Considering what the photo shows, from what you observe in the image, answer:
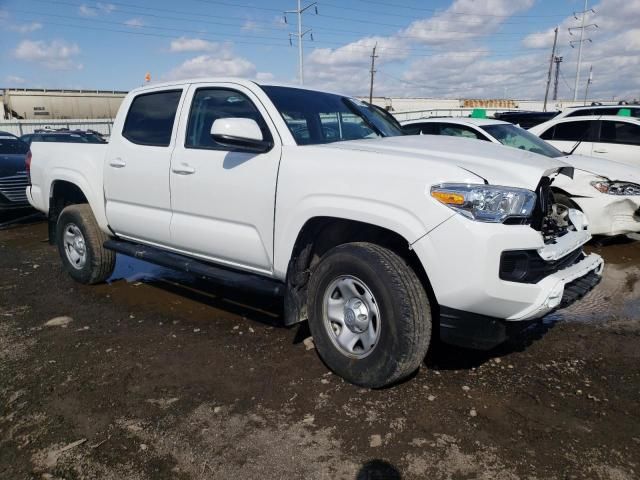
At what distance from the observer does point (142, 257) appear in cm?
434

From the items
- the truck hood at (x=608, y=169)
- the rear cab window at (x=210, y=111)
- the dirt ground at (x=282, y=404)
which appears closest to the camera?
the dirt ground at (x=282, y=404)

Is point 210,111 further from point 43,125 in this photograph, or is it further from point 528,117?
point 43,125

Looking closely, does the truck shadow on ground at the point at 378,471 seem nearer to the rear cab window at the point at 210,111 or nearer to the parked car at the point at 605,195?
the rear cab window at the point at 210,111

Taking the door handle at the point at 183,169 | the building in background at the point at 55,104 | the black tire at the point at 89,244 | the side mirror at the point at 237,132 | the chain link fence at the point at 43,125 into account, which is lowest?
the black tire at the point at 89,244

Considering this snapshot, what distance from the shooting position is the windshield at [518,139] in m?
7.18

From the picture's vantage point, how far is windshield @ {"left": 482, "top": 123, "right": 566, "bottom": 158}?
7184 mm

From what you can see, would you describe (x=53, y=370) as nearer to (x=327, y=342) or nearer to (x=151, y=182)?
(x=151, y=182)

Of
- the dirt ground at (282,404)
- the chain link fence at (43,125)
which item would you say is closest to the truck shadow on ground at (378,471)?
the dirt ground at (282,404)

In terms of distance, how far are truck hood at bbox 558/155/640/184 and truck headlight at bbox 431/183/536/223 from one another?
4.32m

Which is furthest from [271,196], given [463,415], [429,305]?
[463,415]

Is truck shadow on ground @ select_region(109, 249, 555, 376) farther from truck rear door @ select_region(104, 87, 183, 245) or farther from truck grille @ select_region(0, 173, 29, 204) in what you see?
truck grille @ select_region(0, 173, 29, 204)

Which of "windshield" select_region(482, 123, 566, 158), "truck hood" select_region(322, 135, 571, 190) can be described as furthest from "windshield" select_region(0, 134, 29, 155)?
"truck hood" select_region(322, 135, 571, 190)

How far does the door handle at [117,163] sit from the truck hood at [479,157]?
2161 millimetres

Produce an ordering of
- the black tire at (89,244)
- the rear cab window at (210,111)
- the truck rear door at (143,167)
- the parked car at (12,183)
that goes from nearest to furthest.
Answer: the rear cab window at (210,111), the truck rear door at (143,167), the black tire at (89,244), the parked car at (12,183)
